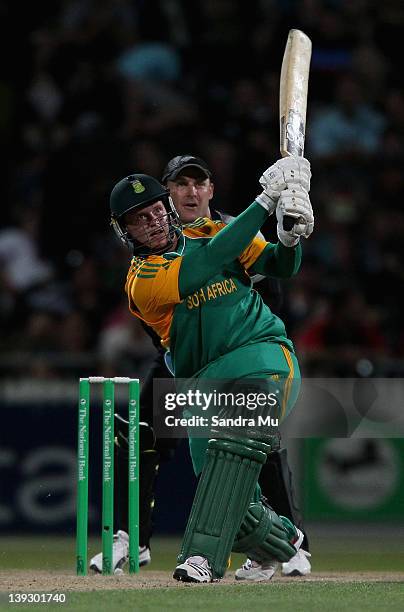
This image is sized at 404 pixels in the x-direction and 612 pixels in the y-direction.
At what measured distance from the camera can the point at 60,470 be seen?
9430mm

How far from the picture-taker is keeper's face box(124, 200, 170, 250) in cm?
596

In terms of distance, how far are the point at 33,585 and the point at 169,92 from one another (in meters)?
6.64

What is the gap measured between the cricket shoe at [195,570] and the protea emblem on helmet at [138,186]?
64.9 inches

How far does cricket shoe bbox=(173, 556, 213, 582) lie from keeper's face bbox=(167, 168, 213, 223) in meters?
1.94

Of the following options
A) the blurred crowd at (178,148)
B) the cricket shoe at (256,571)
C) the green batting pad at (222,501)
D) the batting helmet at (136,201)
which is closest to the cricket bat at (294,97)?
the batting helmet at (136,201)

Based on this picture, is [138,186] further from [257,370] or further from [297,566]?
[297,566]

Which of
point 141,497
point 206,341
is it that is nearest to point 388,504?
point 141,497

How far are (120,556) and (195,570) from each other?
121cm

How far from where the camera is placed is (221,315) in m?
5.97

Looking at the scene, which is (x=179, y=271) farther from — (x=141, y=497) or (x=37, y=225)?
(x=37, y=225)

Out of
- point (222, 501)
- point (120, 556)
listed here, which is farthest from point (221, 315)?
point (120, 556)

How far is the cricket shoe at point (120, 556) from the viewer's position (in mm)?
6648

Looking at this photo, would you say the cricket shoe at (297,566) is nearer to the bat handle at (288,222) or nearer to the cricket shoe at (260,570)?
the cricket shoe at (260,570)

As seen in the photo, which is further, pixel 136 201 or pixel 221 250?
pixel 136 201
